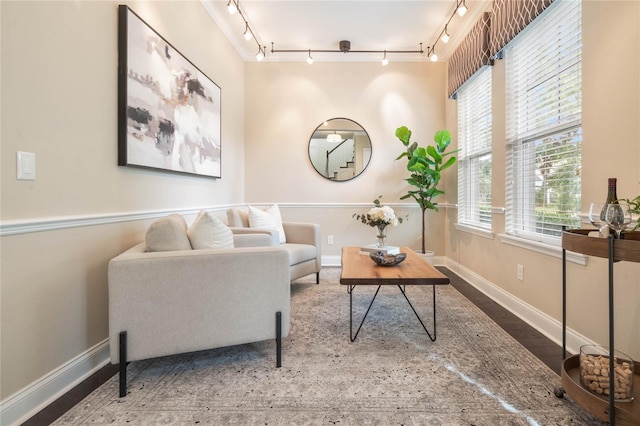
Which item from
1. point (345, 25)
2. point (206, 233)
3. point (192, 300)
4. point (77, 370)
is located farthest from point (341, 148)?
point (77, 370)

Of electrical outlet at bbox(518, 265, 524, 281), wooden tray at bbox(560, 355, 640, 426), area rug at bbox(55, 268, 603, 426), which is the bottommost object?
area rug at bbox(55, 268, 603, 426)

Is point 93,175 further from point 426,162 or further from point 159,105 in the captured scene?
point 426,162

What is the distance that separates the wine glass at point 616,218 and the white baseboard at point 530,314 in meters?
0.98

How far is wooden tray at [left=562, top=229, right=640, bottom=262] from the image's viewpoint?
1028mm

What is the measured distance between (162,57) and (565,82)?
2882mm

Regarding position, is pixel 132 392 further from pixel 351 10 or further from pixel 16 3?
pixel 351 10

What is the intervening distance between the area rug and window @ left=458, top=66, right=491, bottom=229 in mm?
1523

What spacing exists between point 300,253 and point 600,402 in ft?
7.26

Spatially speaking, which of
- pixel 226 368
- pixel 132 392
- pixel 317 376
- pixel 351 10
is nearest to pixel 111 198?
pixel 132 392

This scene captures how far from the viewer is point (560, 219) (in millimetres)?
2080

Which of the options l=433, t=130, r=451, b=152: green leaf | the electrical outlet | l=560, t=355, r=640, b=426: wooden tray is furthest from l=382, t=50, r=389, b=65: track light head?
l=560, t=355, r=640, b=426: wooden tray

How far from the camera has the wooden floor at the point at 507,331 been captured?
53.5 inches

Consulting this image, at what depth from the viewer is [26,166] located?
131 cm

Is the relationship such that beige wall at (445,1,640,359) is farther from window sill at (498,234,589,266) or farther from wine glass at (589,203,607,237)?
wine glass at (589,203,607,237)
